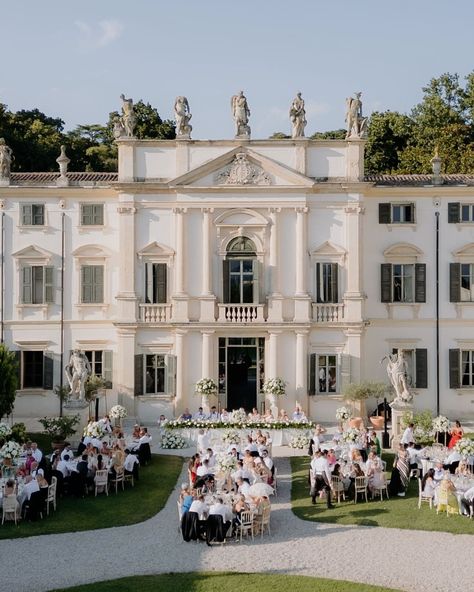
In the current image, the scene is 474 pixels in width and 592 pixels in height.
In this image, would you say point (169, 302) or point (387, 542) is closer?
point (387, 542)

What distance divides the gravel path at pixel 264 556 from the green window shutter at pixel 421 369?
50.0 ft

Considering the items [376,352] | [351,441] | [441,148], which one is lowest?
[351,441]

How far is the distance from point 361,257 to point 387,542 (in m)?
16.4

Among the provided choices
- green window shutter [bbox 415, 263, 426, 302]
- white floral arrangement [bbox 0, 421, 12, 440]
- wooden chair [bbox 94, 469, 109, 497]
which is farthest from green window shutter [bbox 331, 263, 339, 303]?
white floral arrangement [bbox 0, 421, 12, 440]

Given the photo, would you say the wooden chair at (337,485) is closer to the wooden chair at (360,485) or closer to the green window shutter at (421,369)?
the wooden chair at (360,485)

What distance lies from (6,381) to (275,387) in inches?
407

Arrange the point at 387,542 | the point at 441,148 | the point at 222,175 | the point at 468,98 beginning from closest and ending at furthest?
the point at 387,542
the point at 222,175
the point at 441,148
the point at 468,98

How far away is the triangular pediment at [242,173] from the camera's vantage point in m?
31.5

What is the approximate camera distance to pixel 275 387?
3077cm

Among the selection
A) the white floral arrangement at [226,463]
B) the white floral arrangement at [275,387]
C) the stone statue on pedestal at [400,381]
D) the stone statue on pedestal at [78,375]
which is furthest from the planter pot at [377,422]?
the white floral arrangement at [226,463]

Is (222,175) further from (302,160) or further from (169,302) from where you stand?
(169,302)

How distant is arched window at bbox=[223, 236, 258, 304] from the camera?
3200 centimetres

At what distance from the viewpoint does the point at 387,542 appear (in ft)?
56.9

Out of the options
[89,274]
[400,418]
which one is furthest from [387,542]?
[89,274]
